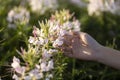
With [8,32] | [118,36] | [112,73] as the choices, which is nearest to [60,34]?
[112,73]

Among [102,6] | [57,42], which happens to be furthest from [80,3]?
[57,42]

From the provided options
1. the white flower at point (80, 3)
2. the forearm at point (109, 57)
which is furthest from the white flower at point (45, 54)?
the white flower at point (80, 3)

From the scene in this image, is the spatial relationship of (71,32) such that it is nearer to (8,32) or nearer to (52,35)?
(52,35)

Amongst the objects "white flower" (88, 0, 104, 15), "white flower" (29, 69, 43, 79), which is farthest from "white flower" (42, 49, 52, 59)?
"white flower" (88, 0, 104, 15)

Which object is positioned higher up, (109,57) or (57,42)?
(57,42)

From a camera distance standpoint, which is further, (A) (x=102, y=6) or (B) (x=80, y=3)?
(B) (x=80, y=3)

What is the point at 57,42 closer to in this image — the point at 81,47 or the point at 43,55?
the point at 43,55
